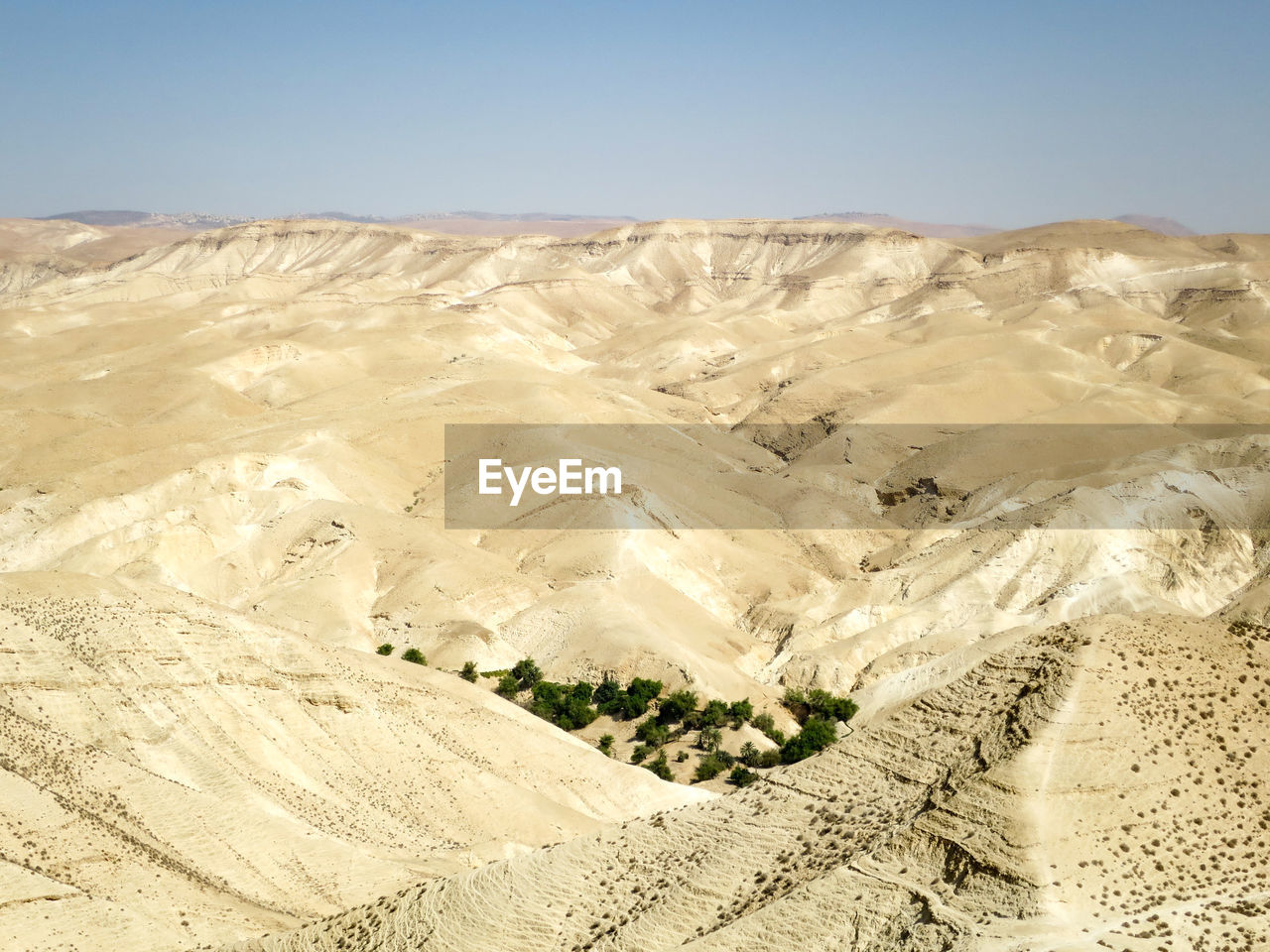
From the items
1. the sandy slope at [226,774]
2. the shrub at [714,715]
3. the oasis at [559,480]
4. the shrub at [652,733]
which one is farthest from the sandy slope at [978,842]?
the oasis at [559,480]

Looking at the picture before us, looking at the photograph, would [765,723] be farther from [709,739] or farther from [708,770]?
[708,770]

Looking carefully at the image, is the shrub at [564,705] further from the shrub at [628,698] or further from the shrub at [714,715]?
the shrub at [714,715]

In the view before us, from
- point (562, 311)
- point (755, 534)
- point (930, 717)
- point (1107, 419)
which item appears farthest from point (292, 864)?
point (562, 311)

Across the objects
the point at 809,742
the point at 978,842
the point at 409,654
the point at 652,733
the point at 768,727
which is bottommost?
the point at 768,727

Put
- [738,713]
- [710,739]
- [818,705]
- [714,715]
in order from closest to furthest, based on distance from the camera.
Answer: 1. [710,739]
2. [714,715]
3. [738,713]
4. [818,705]

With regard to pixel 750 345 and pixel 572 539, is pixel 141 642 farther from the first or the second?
pixel 750 345

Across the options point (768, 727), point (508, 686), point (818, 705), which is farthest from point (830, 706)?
point (508, 686)

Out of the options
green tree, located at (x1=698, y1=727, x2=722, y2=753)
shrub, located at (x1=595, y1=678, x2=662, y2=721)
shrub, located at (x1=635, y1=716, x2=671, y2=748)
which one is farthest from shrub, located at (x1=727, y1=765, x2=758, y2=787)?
shrub, located at (x1=595, y1=678, x2=662, y2=721)
